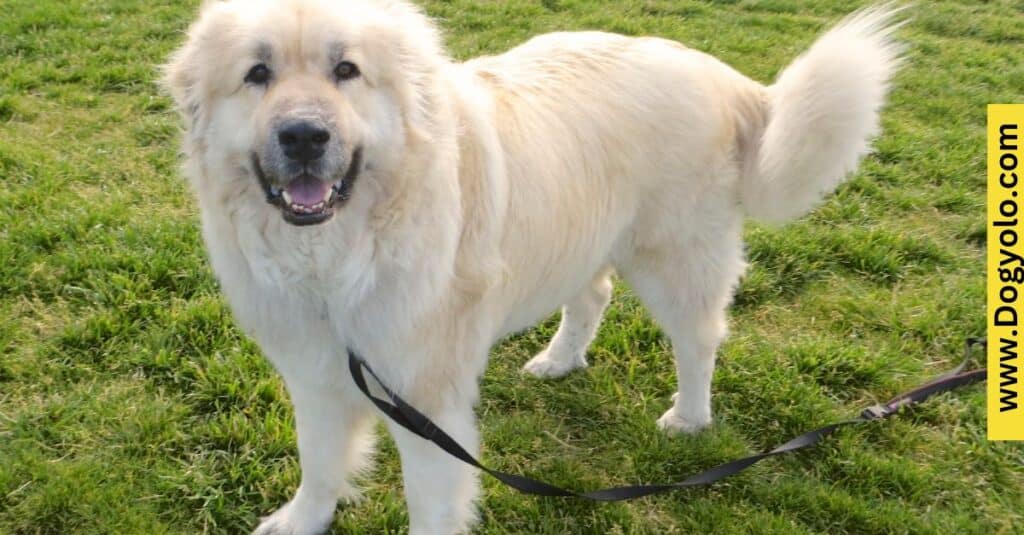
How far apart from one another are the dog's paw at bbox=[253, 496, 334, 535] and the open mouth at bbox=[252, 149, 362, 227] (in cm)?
113

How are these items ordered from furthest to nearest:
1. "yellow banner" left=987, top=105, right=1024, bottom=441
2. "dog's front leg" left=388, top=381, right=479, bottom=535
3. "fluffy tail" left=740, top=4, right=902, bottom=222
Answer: "yellow banner" left=987, top=105, right=1024, bottom=441, "fluffy tail" left=740, top=4, right=902, bottom=222, "dog's front leg" left=388, top=381, right=479, bottom=535

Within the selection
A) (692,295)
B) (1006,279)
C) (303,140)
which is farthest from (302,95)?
(1006,279)

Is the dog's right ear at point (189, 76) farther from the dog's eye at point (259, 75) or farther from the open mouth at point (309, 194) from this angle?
the open mouth at point (309, 194)

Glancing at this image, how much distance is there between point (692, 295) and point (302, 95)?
1516mm

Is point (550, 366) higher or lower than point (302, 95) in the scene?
lower

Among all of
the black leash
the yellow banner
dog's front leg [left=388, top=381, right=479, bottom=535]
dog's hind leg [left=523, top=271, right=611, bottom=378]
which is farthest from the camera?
dog's hind leg [left=523, top=271, right=611, bottom=378]

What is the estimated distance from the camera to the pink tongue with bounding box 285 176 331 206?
5.58ft

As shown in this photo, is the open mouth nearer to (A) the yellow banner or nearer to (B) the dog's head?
(B) the dog's head

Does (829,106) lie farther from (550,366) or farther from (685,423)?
(550,366)

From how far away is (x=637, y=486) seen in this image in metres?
2.30

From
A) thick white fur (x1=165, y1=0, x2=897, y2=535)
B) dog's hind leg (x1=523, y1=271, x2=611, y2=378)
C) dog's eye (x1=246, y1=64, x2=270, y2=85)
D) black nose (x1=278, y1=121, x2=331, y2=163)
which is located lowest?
dog's hind leg (x1=523, y1=271, x2=611, y2=378)

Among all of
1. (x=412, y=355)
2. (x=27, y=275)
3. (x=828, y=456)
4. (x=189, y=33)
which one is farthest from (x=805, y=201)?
(x=27, y=275)

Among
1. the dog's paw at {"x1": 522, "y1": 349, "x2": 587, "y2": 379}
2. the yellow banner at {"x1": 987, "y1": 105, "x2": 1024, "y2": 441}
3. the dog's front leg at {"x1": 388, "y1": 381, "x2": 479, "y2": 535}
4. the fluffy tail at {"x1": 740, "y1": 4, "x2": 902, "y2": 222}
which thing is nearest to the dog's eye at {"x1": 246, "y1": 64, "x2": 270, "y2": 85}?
the dog's front leg at {"x1": 388, "y1": 381, "x2": 479, "y2": 535}

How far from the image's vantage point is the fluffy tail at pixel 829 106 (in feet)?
7.48
